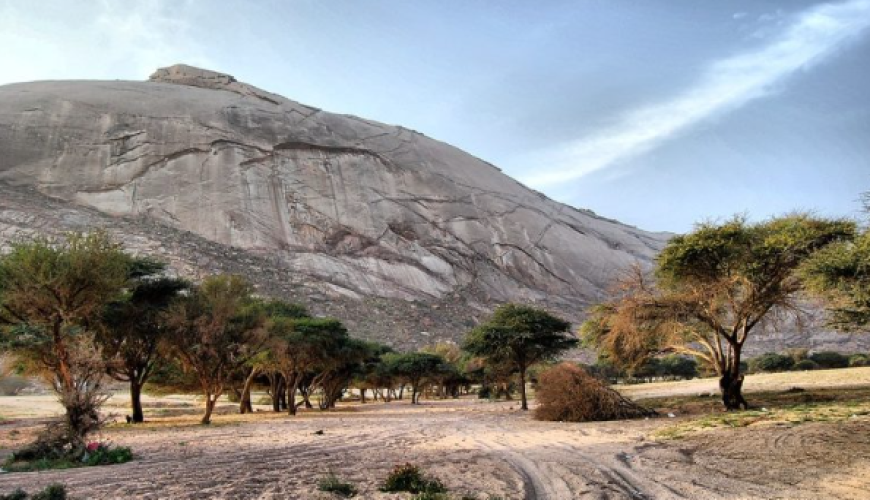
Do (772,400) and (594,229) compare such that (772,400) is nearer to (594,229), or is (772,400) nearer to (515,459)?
(515,459)

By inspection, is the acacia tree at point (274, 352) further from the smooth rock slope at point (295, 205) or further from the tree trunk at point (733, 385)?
the smooth rock slope at point (295, 205)

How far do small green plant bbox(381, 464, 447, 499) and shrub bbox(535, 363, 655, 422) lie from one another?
1147 centimetres

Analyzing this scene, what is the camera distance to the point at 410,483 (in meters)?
6.64

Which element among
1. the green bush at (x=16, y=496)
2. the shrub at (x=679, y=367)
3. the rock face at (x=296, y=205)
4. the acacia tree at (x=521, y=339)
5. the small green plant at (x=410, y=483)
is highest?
the rock face at (x=296, y=205)

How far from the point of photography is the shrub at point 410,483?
6434mm

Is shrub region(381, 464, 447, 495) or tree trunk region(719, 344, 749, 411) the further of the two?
tree trunk region(719, 344, 749, 411)

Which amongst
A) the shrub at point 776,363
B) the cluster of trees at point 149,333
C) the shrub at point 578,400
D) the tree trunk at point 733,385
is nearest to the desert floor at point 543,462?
the shrub at point 578,400

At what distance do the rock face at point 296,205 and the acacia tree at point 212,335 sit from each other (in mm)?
36647

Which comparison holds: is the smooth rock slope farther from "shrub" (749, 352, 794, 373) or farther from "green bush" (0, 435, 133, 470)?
"green bush" (0, 435, 133, 470)

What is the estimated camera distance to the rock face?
2608 inches

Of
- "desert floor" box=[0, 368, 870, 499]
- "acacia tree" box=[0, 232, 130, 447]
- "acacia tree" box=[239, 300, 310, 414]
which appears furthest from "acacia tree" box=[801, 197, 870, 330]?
"acacia tree" box=[239, 300, 310, 414]

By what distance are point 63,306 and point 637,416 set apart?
17590 millimetres

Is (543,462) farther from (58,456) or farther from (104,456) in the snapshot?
(58,456)

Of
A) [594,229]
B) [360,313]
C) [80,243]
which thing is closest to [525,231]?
[594,229]
